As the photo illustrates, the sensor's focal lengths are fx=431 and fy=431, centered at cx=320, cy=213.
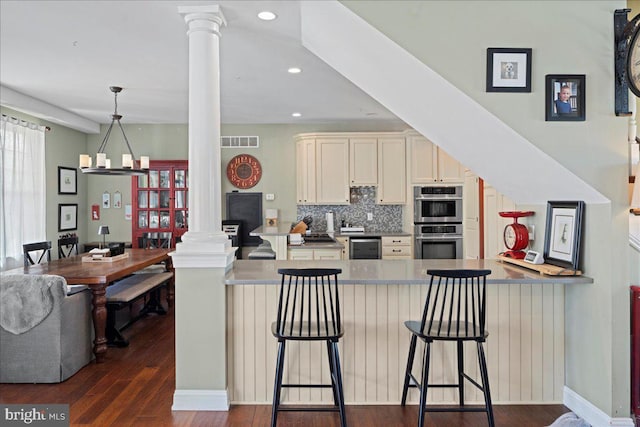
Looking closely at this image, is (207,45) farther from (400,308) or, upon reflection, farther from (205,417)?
(205,417)

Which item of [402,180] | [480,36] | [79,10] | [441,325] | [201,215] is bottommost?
[441,325]

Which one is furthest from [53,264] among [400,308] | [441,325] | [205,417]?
[441,325]

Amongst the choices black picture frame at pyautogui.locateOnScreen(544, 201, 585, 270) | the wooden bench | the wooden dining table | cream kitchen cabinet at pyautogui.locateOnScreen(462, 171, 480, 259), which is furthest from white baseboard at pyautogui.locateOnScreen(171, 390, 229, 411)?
cream kitchen cabinet at pyautogui.locateOnScreen(462, 171, 480, 259)

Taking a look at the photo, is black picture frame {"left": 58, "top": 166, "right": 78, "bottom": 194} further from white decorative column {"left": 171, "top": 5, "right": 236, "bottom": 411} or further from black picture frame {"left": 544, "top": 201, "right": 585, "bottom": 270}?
black picture frame {"left": 544, "top": 201, "right": 585, "bottom": 270}

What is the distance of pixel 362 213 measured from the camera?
7.07 meters

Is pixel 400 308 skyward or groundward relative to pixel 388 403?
skyward

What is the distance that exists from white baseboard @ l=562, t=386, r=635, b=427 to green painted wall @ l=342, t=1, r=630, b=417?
0.14 ft

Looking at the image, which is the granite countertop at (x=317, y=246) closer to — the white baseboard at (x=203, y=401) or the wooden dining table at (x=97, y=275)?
the wooden dining table at (x=97, y=275)

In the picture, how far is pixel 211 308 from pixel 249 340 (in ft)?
1.14

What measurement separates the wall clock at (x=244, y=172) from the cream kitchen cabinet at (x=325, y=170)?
0.86m

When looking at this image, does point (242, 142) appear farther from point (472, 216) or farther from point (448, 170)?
point (472, 216)

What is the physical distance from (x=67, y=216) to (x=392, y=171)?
5.11m

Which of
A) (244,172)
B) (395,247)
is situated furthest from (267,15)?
(244,172)

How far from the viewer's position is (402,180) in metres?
6.69
